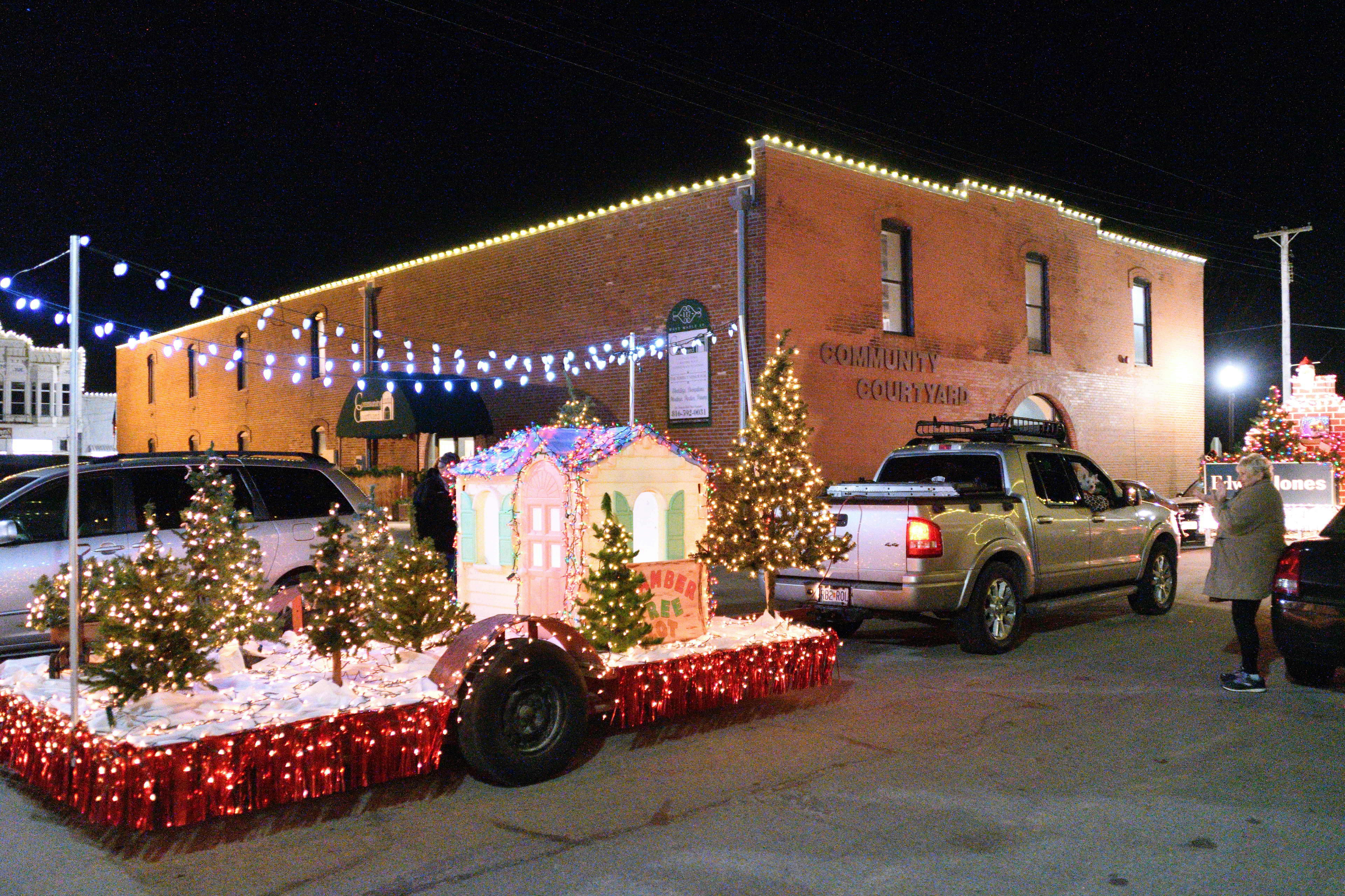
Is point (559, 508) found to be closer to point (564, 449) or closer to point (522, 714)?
point (564, 449)

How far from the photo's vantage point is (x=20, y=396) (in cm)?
5350

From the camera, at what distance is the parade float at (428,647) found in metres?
4.97

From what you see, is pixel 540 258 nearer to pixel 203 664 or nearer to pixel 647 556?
pixel 647 556

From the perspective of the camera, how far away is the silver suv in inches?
327

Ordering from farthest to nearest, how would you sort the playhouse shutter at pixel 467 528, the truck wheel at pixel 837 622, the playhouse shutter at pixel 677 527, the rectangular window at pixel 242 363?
the rectangular window at pixel 242 363
the truck wheel at pixel 837 622
the playhouse shutter at pixel 467 528
the playhouse shutter at pixel 677 527

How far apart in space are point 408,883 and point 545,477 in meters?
3.51

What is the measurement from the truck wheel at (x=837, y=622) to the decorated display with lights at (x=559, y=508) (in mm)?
2400

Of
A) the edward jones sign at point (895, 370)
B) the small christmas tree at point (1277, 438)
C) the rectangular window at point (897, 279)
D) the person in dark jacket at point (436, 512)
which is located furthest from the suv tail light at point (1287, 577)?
the small christmas tree at point (1277, 438)

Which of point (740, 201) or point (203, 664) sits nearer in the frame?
point (203, 664)

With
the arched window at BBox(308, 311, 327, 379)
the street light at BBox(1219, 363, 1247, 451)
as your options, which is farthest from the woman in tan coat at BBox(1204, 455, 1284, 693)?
the street light at BBox(1219, 363, 1247, 451)

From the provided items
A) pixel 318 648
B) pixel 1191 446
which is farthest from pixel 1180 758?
pixel 1191 446

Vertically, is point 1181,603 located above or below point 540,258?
below

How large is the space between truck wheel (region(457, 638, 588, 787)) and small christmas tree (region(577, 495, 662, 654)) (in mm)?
692

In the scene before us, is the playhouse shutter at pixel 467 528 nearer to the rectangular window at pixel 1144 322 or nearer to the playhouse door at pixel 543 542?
the playhouse door at pixel 543 542
